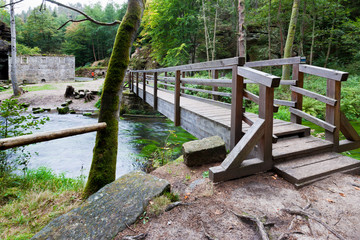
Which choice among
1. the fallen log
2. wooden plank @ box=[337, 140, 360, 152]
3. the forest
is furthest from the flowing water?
the forest

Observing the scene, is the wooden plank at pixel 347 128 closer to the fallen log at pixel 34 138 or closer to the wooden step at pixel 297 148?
the wooden step at pixel 297 148

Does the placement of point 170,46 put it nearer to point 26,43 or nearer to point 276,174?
point 276,174

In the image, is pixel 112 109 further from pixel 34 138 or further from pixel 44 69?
pixel 44 69

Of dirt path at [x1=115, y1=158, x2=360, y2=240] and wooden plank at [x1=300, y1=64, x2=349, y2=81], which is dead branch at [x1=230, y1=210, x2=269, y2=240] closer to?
dirt path at [x1=115, y1=158, x2=360, y2=240]

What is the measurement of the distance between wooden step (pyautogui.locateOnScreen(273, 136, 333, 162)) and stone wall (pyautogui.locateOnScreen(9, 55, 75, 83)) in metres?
30.4

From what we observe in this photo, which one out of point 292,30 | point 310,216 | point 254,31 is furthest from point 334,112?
point 254,31

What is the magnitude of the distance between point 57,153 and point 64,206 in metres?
4.84

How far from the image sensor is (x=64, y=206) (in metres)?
3.09

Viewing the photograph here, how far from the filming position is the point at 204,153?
3383 mm

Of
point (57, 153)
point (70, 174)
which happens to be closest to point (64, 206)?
point (70, 174)

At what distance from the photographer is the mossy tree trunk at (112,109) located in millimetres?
3230

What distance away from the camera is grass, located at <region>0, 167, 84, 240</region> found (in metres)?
2.64

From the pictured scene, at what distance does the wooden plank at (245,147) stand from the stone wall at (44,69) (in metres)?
30.5

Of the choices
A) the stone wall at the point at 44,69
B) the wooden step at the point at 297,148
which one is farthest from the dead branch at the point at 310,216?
the stone wall at the point at 44,69
